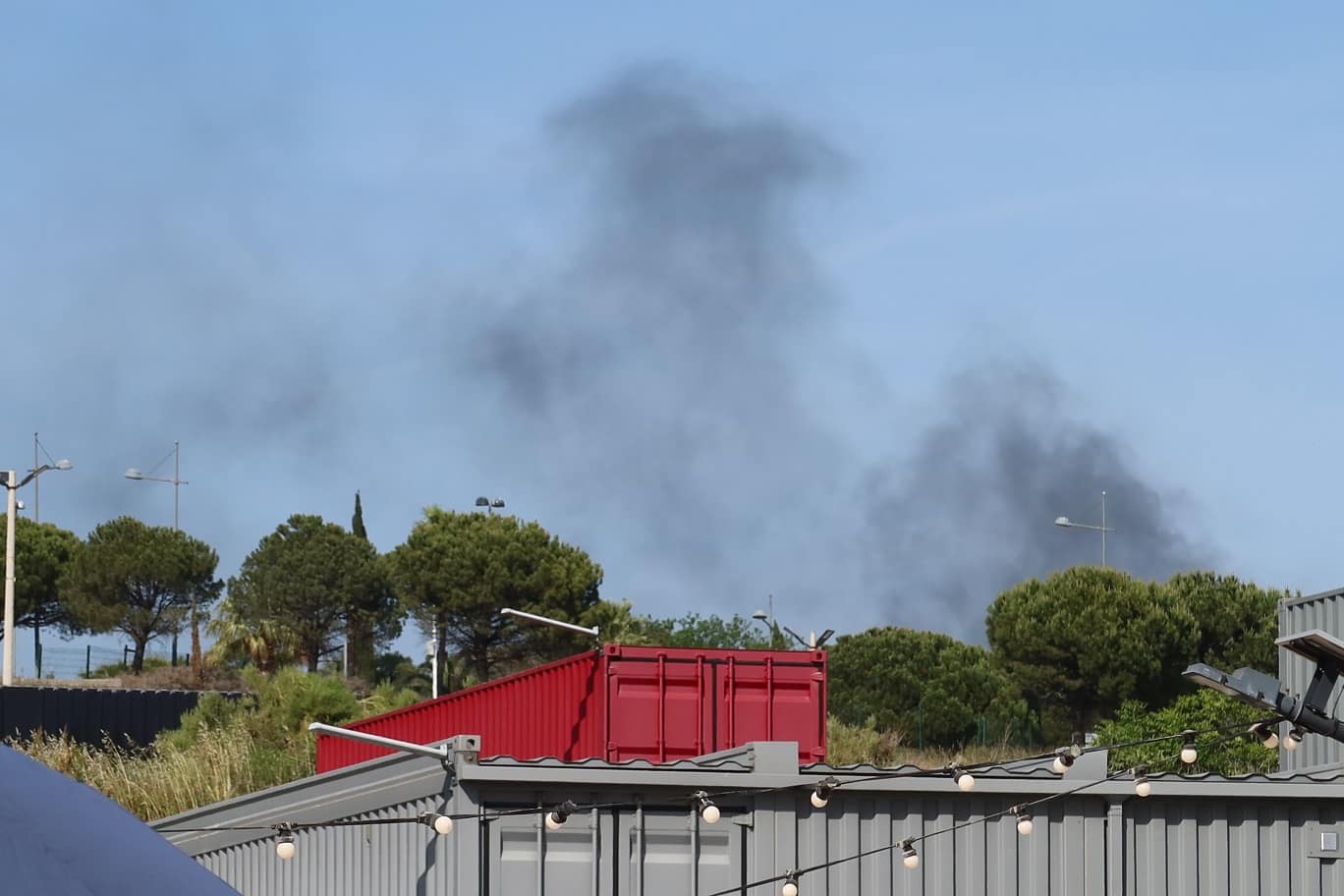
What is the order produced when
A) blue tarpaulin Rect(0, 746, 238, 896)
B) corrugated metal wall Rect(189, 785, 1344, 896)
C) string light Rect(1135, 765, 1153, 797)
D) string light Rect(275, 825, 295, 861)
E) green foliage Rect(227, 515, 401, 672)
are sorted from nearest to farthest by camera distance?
blue tarpaulin Rect(0, 746, 238, 896), string light Rect(275, 825, 295, 861), corrugated metal wall Rect(189, 785, 1344, 896), string light Rect(1135, 765, 1153, 797), green foliage Rect(227, 515, 401, 672)

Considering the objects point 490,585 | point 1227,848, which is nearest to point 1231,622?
point 490,585

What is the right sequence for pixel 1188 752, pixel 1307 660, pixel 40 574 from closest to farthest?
pixel 1188 752 → pixel 1307 660 → pixel 40 574

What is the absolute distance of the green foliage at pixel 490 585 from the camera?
6938 cm

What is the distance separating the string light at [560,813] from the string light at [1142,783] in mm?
4886

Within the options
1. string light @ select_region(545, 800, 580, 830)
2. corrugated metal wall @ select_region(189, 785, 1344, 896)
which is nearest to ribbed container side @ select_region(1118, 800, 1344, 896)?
corrugated metal wall @ select_region(189, 785, 1344, 896)

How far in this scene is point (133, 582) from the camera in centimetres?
8181

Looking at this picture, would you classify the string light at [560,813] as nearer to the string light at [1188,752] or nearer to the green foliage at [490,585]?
the string light at [1188,752]

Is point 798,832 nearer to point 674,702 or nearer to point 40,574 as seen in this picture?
point 674,702

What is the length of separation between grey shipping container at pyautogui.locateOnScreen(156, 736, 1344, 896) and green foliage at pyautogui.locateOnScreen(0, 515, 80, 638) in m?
72.4

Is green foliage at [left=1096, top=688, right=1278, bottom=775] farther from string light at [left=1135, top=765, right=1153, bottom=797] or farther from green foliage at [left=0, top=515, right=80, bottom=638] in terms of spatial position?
green foliage at [left=0, top=515, right=80, bottom=638]

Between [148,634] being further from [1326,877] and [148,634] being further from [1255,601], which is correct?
[1326,877]

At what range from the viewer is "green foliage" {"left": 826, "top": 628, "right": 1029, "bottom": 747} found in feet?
190

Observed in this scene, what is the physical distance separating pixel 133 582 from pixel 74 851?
81.6 m

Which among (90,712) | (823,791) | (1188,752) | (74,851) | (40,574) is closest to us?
(74,851)
